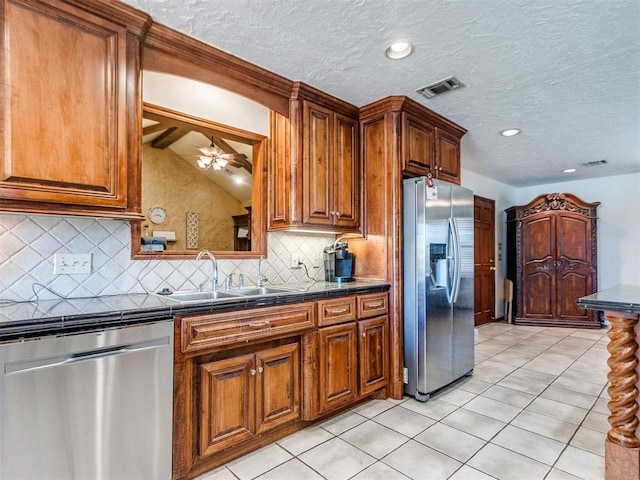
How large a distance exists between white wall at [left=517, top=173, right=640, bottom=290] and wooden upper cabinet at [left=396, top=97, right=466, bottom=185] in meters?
3.83

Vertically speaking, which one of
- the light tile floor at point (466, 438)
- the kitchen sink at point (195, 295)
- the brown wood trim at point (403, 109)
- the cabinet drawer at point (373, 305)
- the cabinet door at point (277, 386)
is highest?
the brown wood trim at point (403, 109)

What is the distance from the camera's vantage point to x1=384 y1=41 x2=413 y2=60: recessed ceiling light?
2.06 m

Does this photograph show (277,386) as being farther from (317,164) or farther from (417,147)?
(417,147)

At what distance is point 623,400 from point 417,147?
2150 mm

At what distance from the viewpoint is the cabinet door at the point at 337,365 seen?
2.32 meters

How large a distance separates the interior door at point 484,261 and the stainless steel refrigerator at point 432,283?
2.62 metres

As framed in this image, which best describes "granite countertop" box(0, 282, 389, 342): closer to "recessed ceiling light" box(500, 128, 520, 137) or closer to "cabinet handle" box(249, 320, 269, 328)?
"cabinet handle" box(249, 320, 269, 328)

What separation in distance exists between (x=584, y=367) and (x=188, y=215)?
415cm

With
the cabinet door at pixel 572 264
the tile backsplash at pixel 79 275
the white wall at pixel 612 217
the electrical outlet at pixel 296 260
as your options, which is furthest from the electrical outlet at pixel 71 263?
the cabinet door at pixel 572 264

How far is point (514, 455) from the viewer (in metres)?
2.03

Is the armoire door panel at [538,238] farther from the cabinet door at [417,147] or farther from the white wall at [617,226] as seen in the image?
the cabinet door at [417,147]

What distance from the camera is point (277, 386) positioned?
210 centimetres

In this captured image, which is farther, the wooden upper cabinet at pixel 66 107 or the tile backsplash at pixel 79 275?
the tile backsplash at pixel 79 275

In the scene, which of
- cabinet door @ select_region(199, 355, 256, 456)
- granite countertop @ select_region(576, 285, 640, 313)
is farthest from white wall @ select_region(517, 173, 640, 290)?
cabinet door @ select_region(199, 355, 256, 456)
